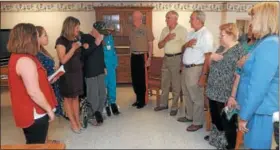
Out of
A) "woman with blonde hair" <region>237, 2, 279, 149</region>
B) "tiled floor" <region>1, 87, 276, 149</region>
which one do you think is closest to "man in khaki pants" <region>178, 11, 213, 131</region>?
"tiled floor" <region>1, 87, 276, 149</region>

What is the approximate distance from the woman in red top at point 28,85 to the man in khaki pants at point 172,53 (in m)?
1.50

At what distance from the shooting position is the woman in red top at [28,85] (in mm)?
1217

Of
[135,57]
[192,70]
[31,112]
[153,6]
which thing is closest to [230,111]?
[192,70]

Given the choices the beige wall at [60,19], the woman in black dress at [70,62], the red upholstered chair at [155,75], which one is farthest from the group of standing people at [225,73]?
the beige wall at [60,19]

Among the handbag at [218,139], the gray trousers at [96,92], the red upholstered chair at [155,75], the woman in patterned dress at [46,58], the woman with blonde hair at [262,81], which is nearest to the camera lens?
the woman with blonde hair at [262,81]

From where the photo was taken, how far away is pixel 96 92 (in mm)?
2492

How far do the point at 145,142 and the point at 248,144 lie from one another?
1005 millimetres

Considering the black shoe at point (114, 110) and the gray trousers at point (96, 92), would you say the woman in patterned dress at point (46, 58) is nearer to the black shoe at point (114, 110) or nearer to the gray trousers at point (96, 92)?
the gray trousers at point (96, 92)

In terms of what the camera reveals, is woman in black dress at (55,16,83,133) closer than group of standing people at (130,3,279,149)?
No

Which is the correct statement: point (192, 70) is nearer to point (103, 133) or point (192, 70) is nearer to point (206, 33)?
point (206, 33)

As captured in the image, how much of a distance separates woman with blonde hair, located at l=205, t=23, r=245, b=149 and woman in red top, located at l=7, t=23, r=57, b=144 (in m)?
1.09

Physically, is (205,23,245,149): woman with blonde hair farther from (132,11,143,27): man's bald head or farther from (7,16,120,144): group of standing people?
(132,11,143,27): man's bald head

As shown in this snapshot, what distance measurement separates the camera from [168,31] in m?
2.70

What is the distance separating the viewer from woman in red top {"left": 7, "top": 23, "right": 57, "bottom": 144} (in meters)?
1.22
